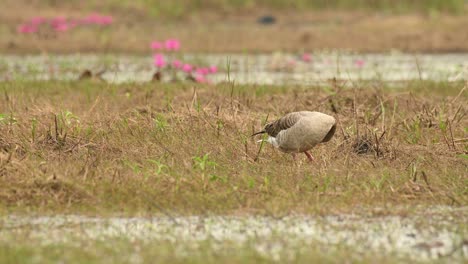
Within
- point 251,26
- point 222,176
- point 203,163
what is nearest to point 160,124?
point 222,176

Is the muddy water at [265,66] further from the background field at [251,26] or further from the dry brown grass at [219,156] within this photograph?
the dry brown grass at [219,156]

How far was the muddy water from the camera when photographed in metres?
18.1

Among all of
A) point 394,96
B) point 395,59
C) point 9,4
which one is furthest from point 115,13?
point 394,96

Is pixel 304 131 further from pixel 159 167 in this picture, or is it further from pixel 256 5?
pixel 256 5

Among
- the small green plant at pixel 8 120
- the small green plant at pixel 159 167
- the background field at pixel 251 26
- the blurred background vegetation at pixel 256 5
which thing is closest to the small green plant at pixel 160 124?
the small green plant at pixel 159 167

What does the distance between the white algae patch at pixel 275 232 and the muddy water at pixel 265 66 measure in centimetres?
907

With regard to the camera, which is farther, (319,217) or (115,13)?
(115,13)

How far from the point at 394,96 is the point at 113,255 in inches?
278

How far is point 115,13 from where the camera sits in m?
30.1

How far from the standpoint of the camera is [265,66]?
69.4 ft

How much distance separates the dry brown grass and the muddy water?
4224mm

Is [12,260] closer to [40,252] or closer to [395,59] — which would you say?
[40,252]

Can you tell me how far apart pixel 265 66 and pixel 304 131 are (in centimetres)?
1188

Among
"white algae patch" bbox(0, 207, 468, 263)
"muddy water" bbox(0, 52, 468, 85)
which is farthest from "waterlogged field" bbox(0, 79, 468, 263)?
"muddy water" bbox(0, 52, 468, 85)
